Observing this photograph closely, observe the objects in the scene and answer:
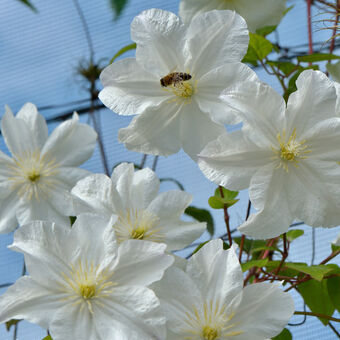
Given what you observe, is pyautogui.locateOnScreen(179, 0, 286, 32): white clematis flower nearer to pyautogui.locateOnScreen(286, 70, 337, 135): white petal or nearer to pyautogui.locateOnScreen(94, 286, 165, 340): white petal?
pyautogui.locateOnScreen(286, 70, 337, 135): white petal

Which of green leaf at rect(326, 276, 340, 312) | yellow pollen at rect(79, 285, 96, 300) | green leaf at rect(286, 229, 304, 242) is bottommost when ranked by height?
green leaf at rect(286, 229, 304, 242)

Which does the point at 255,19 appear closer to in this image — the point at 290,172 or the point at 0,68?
the point at 290,172

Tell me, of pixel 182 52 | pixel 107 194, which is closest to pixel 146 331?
pixel 107 194

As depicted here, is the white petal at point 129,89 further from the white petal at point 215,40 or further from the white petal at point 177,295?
the white petal at point 177,295

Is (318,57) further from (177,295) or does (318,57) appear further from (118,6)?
(118,6)

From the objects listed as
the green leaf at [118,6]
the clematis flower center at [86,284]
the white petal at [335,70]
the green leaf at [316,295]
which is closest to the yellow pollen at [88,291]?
the clematis flower center at [86,284]

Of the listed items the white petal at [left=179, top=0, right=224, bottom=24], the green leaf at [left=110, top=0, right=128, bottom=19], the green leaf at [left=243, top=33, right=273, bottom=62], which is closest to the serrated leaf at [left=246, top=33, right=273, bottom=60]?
the green leaf at [left=243, top=33, right=273, bottom=62]
